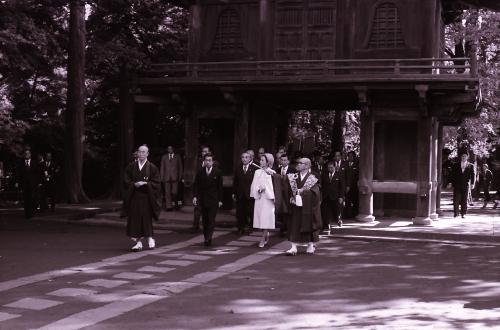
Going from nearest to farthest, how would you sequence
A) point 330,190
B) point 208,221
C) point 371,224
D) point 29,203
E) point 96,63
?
point 208,221
point 330,190
point 371,224
point 29,203
point 96,63

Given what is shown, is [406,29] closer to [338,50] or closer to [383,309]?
[338,50]

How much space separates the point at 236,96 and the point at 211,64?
1.23 m

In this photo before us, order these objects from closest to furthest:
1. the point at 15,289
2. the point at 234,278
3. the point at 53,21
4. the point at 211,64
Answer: the point at 15,289 < the point at 234,278 < the point at 211,64 < the point at 53,21

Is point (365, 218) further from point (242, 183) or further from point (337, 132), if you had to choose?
point (337, 132)

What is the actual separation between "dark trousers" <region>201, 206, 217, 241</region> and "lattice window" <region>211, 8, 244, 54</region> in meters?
8.20

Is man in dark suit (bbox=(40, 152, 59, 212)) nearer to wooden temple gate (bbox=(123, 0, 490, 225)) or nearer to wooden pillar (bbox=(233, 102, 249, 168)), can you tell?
wooden temple gate (bbox=(123, 0, 490, 225))

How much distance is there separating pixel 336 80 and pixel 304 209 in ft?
20.0

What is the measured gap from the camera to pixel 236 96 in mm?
19469

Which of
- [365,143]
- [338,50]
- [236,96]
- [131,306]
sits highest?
[338,50]

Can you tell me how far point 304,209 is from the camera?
1297cm

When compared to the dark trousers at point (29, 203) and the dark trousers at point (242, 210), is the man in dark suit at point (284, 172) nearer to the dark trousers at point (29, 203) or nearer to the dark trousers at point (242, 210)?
the dark trousers at point (242, 210)

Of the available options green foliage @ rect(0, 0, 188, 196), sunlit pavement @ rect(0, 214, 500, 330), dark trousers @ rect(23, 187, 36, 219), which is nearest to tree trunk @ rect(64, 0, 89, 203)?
green foliage @ rect(0, 0, 188, 196)

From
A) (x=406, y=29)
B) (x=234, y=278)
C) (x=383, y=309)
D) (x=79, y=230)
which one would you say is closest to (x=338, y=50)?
(x=406, y=29)

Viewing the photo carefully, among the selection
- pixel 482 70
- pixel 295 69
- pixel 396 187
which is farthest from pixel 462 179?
pixel 482 70
